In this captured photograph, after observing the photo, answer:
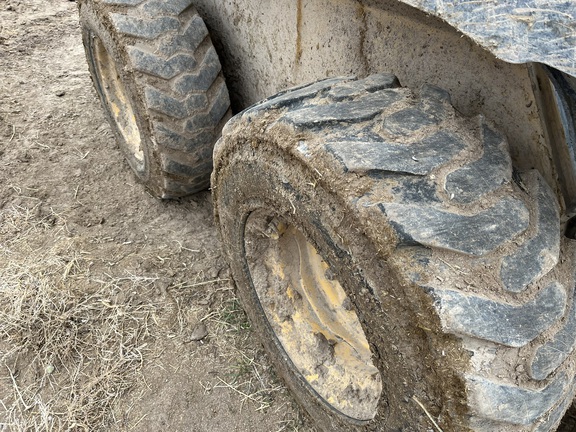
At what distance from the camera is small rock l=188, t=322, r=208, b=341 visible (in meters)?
2.19

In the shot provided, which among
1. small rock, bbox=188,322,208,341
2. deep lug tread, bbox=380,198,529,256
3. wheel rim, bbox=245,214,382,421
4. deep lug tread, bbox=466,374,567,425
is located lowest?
small rock, bbox=188,322,208,341

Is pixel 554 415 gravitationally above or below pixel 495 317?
below

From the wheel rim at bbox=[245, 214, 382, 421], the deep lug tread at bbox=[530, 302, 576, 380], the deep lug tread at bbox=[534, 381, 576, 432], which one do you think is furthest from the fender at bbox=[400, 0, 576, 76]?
the wheel rim at bbox=[245, 214, 382, 421]

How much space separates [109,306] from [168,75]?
96 centimetres

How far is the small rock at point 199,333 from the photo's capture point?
7.20ft

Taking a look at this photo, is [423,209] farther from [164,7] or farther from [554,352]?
[164,7]

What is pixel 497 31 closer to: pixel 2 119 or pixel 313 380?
pixel 313 380

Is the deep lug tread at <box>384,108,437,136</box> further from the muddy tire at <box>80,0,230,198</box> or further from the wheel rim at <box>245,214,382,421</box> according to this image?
the muddy tire at <box>80,0,230,198</box>

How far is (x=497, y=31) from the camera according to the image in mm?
858

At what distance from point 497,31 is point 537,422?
762 mm

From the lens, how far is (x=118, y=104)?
9.28 feet

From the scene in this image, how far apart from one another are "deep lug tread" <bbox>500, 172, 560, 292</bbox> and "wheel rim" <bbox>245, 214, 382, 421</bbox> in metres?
0.64

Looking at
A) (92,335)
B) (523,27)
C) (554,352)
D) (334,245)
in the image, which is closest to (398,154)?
(334,245)

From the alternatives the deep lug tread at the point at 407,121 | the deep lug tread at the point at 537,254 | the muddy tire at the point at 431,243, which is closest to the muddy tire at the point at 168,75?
the muddy tire at the point at 431,243
